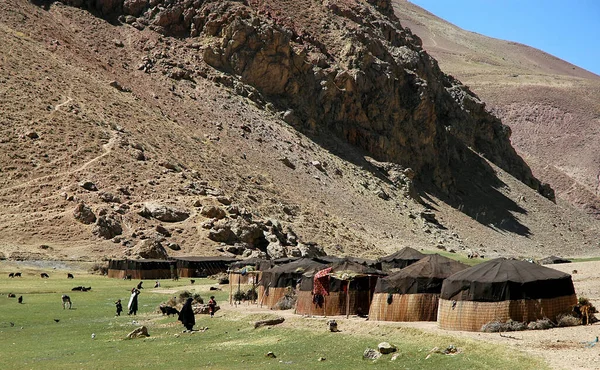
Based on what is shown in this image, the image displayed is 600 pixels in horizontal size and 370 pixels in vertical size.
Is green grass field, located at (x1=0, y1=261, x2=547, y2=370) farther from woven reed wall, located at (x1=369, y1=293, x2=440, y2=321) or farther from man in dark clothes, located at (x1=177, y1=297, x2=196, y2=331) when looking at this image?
woven reed wall, located at (x1=369, y1=293, x2=440, y2=321)

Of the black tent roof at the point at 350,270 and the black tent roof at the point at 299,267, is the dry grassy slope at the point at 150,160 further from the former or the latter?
the black tent roof at the point at 350,270

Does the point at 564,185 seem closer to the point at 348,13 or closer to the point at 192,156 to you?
the point at 348,13

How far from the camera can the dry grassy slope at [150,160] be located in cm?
6506

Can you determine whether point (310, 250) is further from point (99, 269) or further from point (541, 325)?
point (541, 325)

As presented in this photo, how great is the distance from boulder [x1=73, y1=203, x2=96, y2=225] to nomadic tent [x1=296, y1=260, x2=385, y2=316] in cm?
3660

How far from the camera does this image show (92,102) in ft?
261

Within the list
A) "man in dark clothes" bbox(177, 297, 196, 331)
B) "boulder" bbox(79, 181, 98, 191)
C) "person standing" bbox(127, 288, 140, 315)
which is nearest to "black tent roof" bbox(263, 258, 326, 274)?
"person standing" bbox(127, 288, 140, 315)

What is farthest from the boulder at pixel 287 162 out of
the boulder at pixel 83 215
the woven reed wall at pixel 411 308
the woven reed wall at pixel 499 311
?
the woven reed wall at pixel 499 311

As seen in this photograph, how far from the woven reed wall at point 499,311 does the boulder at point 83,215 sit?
44.4 metres

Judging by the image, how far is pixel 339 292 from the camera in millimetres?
28891

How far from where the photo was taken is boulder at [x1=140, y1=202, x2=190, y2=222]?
214 ft

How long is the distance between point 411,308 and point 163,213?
42.5m

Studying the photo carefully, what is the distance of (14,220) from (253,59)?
139 feet

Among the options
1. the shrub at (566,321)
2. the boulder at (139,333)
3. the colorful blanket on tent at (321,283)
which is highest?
the shrub at (566,321)
